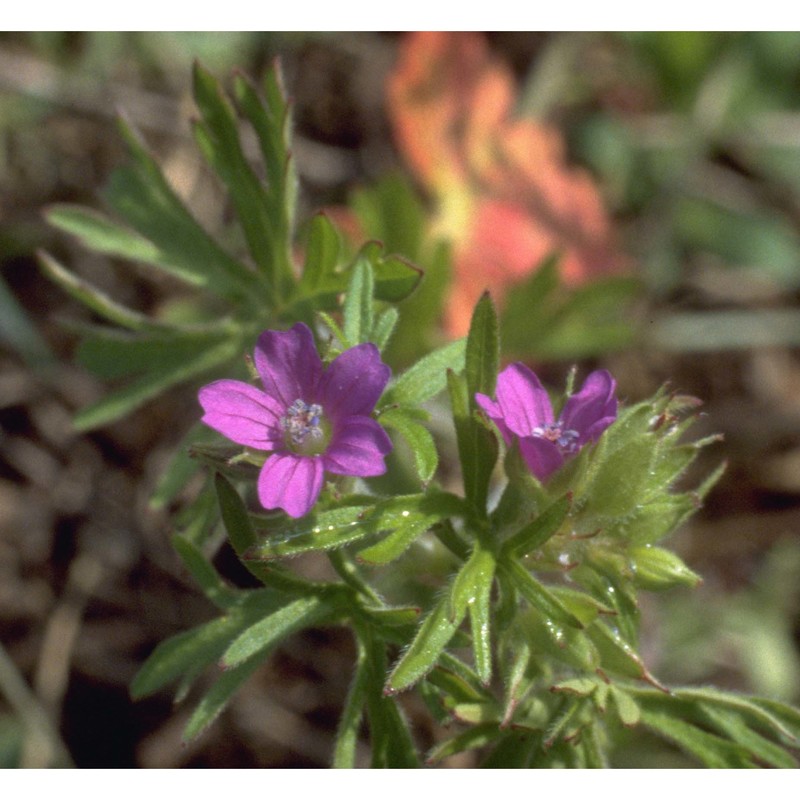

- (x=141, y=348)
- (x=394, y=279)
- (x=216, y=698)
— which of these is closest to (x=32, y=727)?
(x=141, y=348)

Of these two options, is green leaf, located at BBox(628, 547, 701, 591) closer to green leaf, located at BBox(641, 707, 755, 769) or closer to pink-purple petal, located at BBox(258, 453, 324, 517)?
green leaf, located at BBox(641, 707, 755, 769)

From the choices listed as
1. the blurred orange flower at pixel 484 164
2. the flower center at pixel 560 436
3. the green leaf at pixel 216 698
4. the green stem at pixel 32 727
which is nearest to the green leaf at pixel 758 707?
the flower center at pixel 560 436

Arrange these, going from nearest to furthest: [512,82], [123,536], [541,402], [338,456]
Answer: [338,456]
[541,402]
[123,536]
[512,82]

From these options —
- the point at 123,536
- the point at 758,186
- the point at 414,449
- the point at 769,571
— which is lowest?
the point at 769,571

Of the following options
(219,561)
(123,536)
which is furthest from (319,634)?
(123,536)

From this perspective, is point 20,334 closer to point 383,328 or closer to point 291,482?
point 383,328

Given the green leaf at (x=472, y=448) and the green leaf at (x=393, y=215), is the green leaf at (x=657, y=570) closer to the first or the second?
the green leaf at (x=472, y=448)

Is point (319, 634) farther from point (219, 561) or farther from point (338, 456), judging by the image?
point (338, 456)
